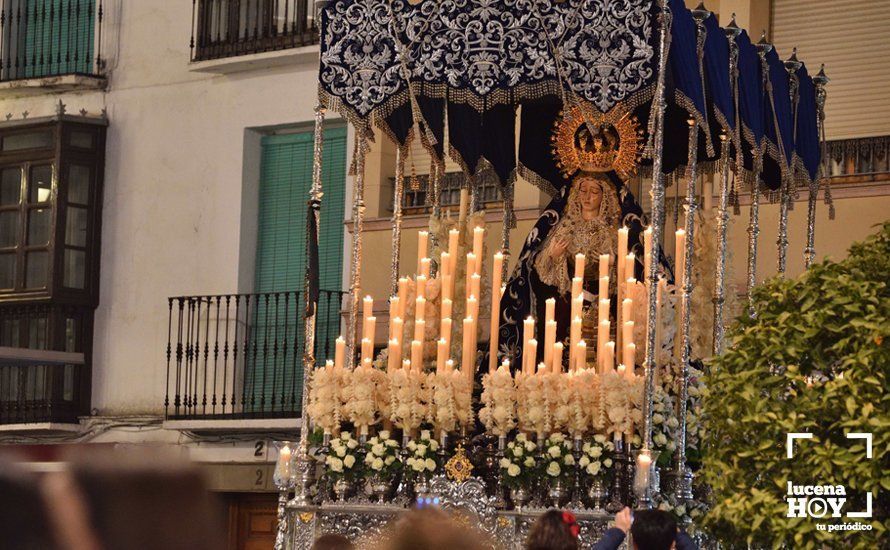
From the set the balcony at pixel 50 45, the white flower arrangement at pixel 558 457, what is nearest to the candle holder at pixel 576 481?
the white flower arrangement at pixel 558 457

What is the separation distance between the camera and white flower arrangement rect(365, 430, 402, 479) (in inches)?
375

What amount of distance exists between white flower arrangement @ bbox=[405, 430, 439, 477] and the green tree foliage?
1.68 m

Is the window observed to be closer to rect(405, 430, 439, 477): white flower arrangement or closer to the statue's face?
the statue's face

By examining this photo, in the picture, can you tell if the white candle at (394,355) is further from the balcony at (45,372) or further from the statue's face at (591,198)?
the balcony at (45,372)

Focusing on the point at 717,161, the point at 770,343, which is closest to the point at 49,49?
the point at 717,161

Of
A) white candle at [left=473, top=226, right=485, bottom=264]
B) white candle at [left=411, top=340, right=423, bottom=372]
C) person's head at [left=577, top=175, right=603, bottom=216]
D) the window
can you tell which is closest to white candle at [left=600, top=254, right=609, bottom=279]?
white candle at [left=473, top=226, right=485, bottom=264]

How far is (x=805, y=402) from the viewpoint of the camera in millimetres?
7773

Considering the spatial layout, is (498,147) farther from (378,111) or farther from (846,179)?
(846,179)

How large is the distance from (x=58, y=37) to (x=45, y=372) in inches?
128

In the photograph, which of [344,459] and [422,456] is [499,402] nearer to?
[422,456]

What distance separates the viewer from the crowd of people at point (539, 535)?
3.03m

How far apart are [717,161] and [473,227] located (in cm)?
154

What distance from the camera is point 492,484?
948cm

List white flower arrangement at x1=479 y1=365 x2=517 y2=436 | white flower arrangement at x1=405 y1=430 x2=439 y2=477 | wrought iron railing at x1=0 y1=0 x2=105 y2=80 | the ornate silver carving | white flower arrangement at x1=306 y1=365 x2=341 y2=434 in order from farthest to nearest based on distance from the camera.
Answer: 1. wrought iron railing at x1=0 y1=0 x2=105 y2=80
2. white flower arrangement at x1=306 y1=365 x2=341 y2=434
3. white flower arrangement at x1=405 y1=430 x2=439 y2=477
4. white flower arrangement at x1=479 y1=365 x2=517 y2=436
5. the ornate silver carving
